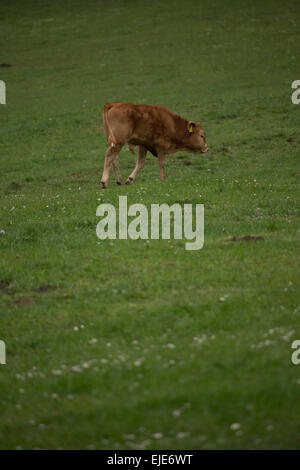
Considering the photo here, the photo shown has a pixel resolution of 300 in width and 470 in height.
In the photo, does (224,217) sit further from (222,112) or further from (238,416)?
(222,112)

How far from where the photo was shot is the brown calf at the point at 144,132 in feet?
56.9

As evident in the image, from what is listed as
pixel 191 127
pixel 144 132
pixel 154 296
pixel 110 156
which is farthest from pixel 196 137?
pixel 154 296

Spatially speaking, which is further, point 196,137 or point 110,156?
point 196,137

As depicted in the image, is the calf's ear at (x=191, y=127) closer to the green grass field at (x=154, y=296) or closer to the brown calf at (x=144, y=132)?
the brown calf at (x=144, y=132)

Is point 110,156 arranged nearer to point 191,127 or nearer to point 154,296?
A: point 191,127

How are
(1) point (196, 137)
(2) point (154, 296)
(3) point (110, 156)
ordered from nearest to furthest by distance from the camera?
1. (2) point (154, 296)
2. (3) point (110, 156)
3. (1) point (196, 137)

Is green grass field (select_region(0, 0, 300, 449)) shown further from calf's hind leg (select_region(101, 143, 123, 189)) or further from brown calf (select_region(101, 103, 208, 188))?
brown calf (select_region(101, 103, 208, 188))

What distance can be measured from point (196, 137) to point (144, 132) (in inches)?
83.2

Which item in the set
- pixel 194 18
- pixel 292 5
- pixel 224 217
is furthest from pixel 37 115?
pixel 292 5

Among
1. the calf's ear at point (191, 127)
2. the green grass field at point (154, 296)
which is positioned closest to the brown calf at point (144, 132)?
the calf's ear at point (191, 127)

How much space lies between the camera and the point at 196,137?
19.2 meters

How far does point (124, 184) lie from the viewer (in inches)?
722

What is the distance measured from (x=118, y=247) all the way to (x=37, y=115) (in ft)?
65.9

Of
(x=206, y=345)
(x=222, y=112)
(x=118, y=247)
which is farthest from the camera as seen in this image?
(x=222, y=112)
